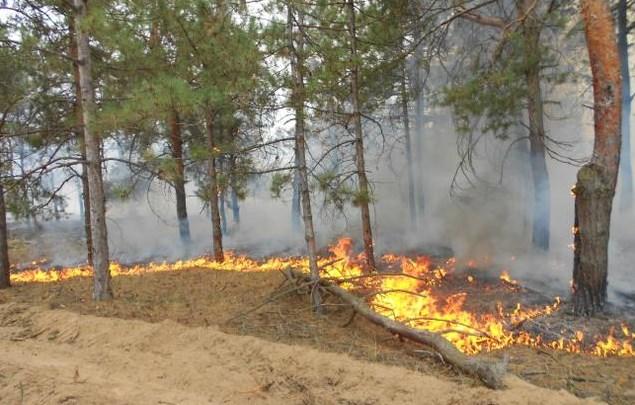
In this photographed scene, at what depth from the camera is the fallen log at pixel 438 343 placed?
4.75m

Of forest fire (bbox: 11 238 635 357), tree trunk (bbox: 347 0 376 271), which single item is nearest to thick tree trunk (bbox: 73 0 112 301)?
forest fire (bbox: 11 238 635 357)

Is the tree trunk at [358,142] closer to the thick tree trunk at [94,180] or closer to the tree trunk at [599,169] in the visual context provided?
the tree trunk at [599,169]

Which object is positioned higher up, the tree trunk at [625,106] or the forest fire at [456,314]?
the tree trunk at [625,106]

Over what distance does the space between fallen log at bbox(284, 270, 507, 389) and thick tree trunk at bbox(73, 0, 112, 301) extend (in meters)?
3.52

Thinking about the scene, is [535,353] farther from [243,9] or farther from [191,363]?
[243,9]

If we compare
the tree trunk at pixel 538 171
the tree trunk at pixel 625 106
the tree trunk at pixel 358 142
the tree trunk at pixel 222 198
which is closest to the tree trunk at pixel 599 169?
the tree trunk at pixel 358 142

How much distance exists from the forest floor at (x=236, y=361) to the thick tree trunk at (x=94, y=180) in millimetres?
460

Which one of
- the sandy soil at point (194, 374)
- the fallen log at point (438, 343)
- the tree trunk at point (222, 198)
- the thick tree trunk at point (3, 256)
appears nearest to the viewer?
the sandy soil at point (194, 374)

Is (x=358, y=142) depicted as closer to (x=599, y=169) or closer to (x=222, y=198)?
(x=222, y=198)

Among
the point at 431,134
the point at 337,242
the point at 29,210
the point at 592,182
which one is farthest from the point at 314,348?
the point at 431,134

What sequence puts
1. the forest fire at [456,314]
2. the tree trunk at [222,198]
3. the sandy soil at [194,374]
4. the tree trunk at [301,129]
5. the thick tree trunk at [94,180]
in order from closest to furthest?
1. the sandy soil at [194,374]
2. the forest fire at [456,314]
3. the tree trunk at [301,129]
4. the thick tree trunk at [94,180]
5. the tree trunk at [222,198]

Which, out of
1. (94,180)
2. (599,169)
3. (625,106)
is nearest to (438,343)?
(599,169)

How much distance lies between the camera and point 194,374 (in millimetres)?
5066

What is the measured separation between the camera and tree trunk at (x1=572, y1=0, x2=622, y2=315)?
7398 millimetres
